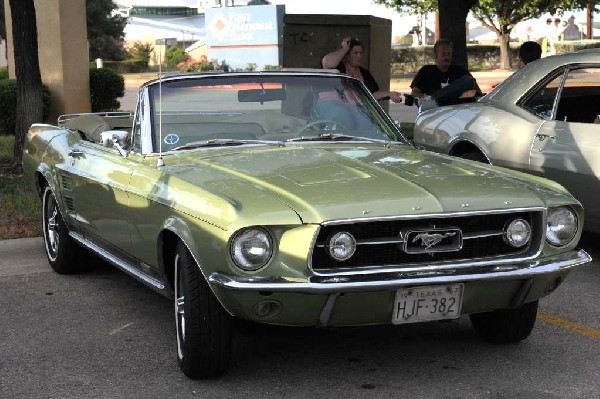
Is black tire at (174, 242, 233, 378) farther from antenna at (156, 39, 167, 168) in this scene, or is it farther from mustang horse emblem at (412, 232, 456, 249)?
mustang horse emblem at (412, 232, 456, 249)

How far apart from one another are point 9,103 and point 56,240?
32.2 feet

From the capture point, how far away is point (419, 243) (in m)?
4.48

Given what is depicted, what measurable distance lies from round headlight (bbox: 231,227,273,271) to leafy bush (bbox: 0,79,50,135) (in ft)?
40.6

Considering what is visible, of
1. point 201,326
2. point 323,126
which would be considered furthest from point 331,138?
point 201,326

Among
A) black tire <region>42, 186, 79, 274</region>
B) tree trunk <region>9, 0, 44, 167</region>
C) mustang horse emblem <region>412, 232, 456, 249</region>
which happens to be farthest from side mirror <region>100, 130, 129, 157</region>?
tree trunk <region>9, 0, 44, 167</region>

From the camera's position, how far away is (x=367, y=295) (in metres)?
4.33

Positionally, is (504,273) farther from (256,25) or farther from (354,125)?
(256,25)

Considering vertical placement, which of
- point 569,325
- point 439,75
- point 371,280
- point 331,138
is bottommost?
point 569,325

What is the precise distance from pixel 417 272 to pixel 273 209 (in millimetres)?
688

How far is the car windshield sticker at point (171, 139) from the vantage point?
5551mm

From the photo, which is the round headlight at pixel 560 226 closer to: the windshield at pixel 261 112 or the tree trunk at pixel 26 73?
the windshield at pixel 261 112

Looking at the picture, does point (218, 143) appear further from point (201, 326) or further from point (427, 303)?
point (427, 303)

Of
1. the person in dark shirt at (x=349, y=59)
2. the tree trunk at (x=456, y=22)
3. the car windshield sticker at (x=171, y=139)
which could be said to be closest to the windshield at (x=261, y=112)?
the car windshield sticker at (x=171, y=139)

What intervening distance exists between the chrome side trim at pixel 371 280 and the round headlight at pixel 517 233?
104mm
